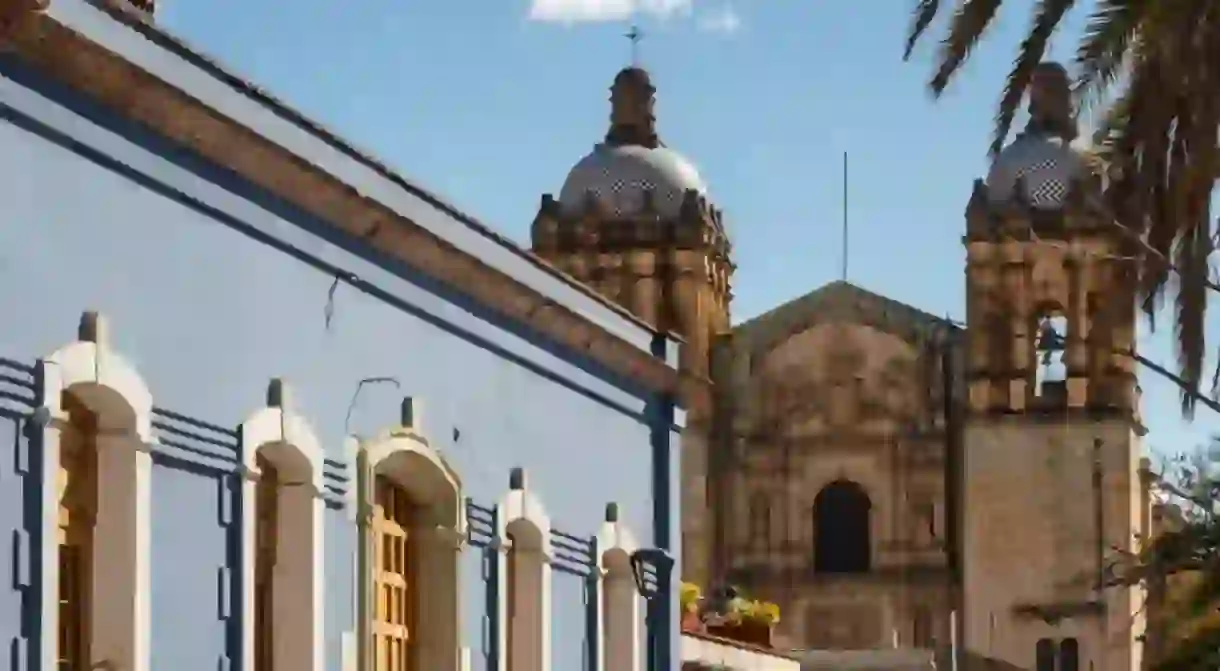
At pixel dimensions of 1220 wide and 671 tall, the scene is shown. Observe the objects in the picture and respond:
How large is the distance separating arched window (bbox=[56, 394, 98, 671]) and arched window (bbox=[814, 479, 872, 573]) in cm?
3307

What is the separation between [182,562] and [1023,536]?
31704 millimetres

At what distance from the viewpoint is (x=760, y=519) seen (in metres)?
43.7

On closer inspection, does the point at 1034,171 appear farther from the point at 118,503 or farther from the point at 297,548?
the point at 118,503

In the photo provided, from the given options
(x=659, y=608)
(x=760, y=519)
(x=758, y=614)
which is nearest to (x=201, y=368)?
(x=659, y=608)

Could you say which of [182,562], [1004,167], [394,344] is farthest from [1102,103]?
[1004,167]

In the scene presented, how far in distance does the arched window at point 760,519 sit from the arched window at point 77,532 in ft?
108

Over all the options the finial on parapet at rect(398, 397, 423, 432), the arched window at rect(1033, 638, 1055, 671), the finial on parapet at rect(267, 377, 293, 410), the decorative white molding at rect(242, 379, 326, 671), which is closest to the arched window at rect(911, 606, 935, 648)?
the arched window at rect(1033, 638, 1055, 671)

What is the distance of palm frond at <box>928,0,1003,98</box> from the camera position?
41.3ft

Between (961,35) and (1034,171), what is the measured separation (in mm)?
29434

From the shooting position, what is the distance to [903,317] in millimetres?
43656

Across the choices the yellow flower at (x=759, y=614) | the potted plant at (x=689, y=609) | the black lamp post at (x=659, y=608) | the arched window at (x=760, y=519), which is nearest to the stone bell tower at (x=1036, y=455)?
the arched window at (x=760, y=519)

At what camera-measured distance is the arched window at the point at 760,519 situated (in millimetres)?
43594

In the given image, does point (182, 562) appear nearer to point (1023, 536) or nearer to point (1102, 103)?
point (1102, 103)

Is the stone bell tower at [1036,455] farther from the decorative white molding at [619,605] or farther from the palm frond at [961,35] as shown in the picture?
the palm frond at [961,35]
